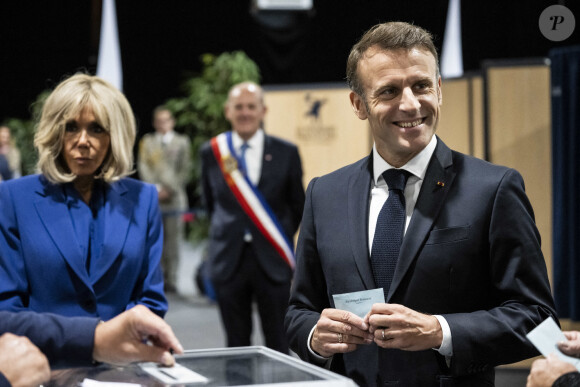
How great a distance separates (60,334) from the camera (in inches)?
59.2

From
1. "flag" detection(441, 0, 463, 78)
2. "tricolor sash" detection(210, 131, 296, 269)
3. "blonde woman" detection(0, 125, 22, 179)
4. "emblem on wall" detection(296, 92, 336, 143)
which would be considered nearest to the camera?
"tricolor sash" detection(210, 131, 296, 269)

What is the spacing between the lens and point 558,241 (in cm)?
462

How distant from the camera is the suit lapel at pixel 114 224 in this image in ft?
6.59

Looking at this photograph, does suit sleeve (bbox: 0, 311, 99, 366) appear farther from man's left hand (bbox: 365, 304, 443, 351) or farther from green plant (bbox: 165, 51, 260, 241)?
green plant (bbox: 165, 51, 260, 241)

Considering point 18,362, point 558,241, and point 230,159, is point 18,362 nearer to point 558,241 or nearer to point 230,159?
point 230,159

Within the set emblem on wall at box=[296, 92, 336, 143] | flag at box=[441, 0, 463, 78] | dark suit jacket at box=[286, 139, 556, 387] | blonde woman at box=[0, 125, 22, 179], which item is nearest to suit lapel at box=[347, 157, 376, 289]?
dark suit jacket at box=[286, 139, 556, 387]

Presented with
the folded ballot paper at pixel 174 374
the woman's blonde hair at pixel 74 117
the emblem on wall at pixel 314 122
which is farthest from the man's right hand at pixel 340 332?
the emblem on wall at pixel 314 122

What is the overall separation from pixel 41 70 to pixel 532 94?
9188 millimetres

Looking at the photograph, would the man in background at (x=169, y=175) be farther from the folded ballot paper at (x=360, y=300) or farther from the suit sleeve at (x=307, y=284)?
the folded ballot paper at (x=360, y=300)

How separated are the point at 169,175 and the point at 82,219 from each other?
6.13m

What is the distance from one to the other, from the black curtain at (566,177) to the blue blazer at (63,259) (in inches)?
126

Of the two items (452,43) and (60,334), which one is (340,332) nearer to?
(60,334)

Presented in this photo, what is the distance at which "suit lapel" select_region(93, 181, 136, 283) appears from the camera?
6.59 ft

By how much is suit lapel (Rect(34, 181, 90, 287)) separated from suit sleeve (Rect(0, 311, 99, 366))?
351 mm
